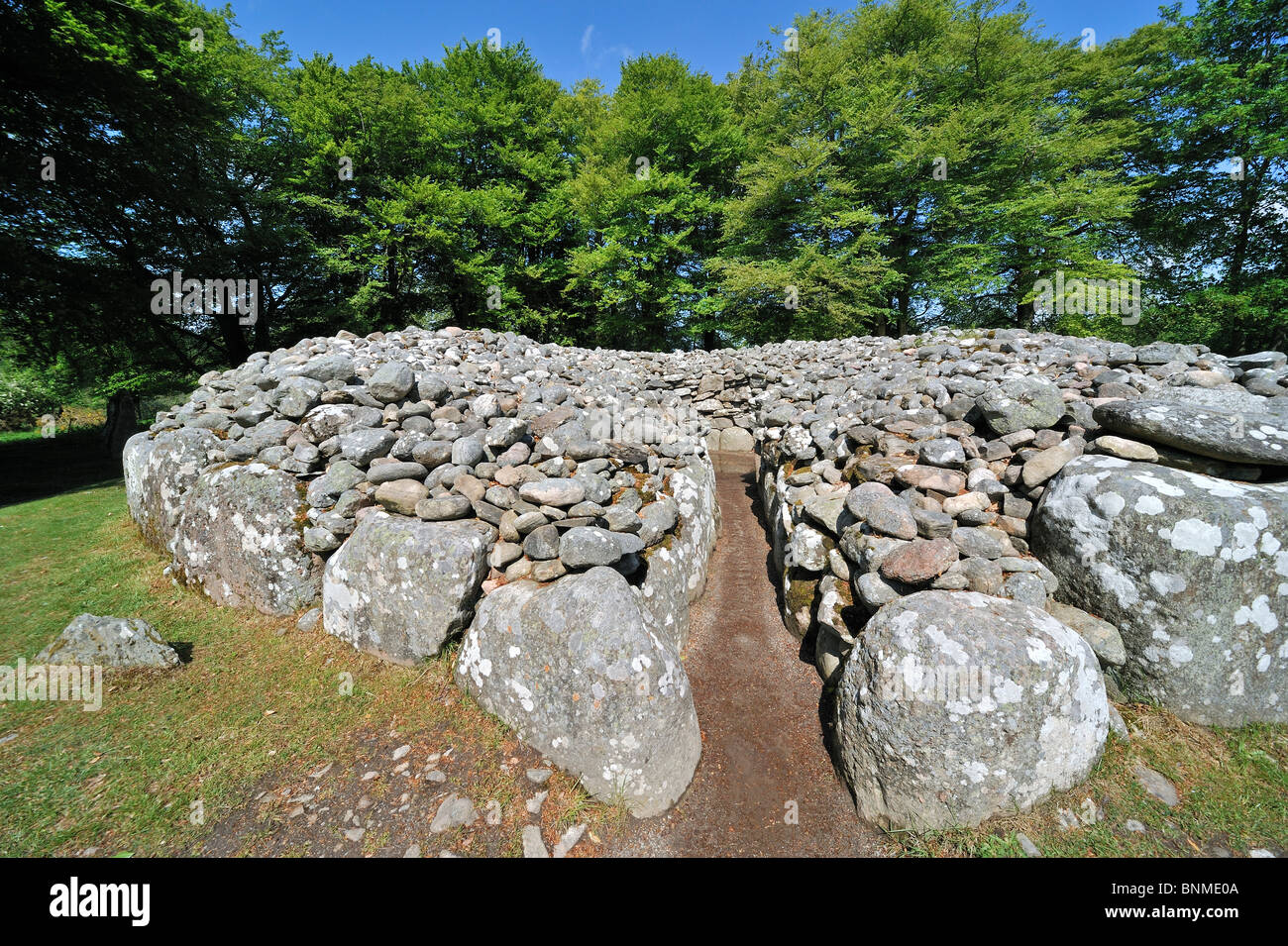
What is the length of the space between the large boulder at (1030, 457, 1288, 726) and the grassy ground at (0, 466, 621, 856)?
182 inches

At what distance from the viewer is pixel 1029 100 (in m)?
16.9

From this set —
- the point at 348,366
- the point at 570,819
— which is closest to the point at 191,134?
the point at 348,366

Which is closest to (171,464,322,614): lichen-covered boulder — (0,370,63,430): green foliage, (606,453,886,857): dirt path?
(606,453,886,857): dirt path

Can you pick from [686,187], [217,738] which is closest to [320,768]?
[217,738]

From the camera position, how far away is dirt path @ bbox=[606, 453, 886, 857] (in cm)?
323

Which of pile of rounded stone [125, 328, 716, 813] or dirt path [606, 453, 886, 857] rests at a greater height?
pile of rounded stone [125, 328, 716, 813]

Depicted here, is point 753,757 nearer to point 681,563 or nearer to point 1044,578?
point 681,563

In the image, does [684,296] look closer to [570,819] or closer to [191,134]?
[191,134]

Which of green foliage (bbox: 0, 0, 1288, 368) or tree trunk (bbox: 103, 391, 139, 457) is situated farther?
tree trunk (bbox: 103, 391, 139, 457)

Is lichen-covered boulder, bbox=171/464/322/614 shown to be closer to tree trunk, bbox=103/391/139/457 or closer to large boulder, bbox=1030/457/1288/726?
large boulder, bbox=1030/457/1288/726

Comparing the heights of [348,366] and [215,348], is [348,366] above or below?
below

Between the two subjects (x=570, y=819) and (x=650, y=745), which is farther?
(x=650, y=745)

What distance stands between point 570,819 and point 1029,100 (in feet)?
88.7

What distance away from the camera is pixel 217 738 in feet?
11.7
